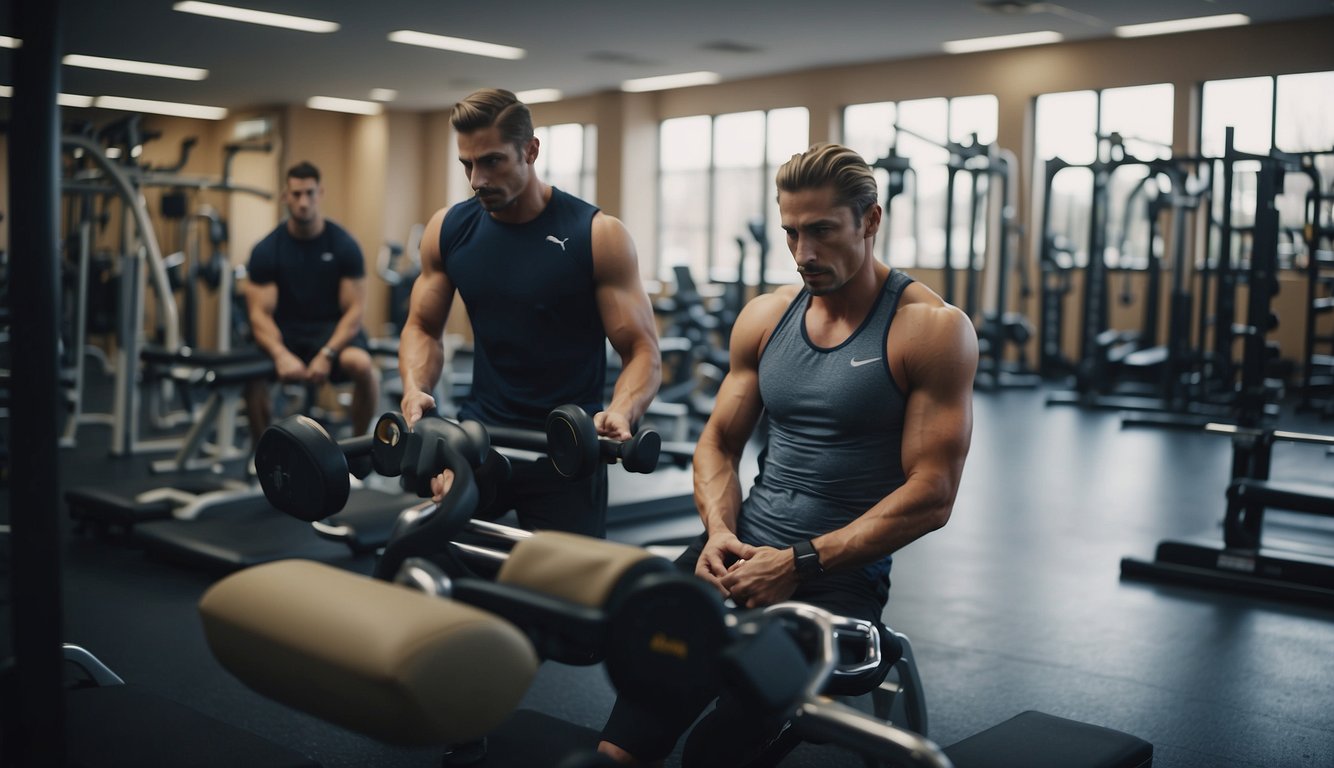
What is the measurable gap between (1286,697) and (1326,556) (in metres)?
1.23

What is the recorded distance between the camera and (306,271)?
14.4 feet

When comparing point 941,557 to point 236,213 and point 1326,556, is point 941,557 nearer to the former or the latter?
point 1326,556

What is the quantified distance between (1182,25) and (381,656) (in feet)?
29.5

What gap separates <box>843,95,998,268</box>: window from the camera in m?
10.1

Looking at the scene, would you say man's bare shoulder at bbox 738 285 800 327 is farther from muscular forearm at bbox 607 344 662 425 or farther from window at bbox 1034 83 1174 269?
window at bbox 1034 83 1174 269

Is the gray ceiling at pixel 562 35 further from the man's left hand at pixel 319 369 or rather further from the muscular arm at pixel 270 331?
the man's left hand at pixel 319 369

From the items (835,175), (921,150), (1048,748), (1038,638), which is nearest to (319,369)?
(1038,638)

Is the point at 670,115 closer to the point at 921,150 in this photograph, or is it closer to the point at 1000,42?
the point at 921,150

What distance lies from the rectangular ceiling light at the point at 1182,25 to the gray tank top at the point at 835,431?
7684 mm

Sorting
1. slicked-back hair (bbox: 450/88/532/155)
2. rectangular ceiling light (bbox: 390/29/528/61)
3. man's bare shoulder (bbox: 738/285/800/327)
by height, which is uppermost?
rectangular ceiling light (bbox: 390/29/528/61)

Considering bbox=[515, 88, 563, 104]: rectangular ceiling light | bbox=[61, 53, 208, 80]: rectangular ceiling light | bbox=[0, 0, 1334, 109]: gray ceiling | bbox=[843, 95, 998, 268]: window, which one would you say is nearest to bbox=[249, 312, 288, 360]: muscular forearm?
bbox=[0, 0, 1334, 109]: gray ceiling

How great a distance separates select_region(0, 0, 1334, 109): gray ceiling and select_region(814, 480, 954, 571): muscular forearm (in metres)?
6.60

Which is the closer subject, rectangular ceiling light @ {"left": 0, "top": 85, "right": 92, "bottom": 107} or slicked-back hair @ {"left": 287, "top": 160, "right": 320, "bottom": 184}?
slicked-back hair @ {"left": 287, "top": 160, "right": 320, "bottom": 184}

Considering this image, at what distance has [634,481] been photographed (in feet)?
15.1
